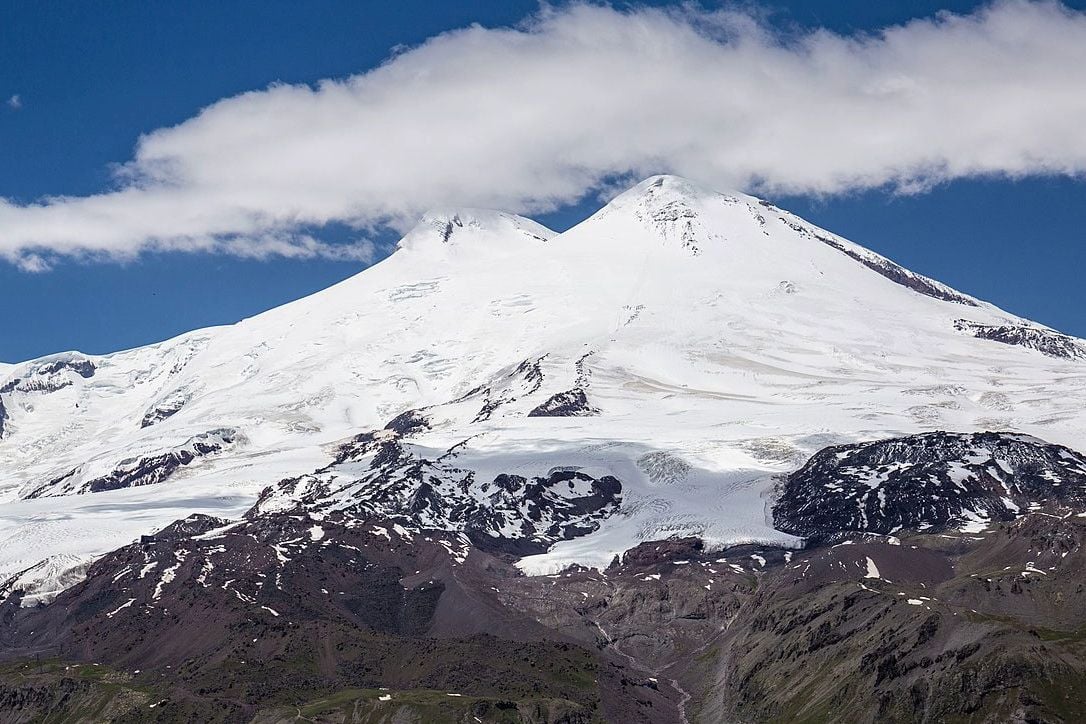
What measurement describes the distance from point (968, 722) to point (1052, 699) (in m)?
10.1

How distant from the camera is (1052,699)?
196 meters

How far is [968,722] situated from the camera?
650ft
